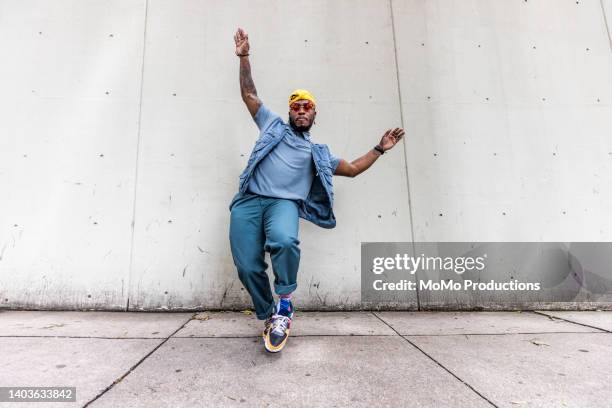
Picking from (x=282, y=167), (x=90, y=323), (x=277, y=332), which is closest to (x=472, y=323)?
(x=277, y=332)

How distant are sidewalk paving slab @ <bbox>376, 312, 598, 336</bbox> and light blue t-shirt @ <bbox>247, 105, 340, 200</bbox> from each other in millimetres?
1254

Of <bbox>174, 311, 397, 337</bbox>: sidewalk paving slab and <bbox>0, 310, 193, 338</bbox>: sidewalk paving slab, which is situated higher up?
<bbox>0, 310, 193, 338</bbox>: sidewalk paving slab

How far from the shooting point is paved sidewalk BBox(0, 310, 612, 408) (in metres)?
1.32

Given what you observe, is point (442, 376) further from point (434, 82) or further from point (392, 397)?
point (434, 82)

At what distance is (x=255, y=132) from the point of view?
295cm

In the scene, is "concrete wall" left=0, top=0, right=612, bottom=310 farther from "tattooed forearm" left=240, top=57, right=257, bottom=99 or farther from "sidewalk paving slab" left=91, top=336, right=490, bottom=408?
"sidewalk paving slab" left=91, top=336, right=490, bottom=408

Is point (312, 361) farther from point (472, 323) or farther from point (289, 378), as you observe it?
point (472, 323)

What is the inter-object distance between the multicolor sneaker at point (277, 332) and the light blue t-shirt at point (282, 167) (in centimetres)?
74

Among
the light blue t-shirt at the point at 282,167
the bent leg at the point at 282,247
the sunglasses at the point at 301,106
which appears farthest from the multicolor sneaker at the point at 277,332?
the sunglasses at the point at 301,106

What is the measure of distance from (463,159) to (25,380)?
3.46 meters

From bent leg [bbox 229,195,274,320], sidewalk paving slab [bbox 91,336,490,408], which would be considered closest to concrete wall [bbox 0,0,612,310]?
bent leg [bbox 229,195,274,320]

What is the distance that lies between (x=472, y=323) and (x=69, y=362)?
2634 millimetres

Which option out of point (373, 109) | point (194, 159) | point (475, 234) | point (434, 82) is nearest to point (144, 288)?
point (194, 159)

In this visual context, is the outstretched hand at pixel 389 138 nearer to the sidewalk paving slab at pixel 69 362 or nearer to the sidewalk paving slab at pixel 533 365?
the sidewalk paving slab at pixel 533 365
